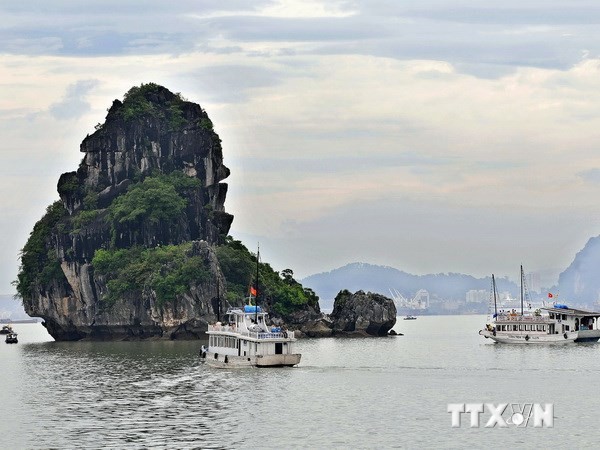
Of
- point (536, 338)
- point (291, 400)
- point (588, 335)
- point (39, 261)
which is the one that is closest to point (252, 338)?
point (291, 400)

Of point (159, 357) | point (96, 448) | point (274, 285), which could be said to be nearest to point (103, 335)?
point (274, 285)

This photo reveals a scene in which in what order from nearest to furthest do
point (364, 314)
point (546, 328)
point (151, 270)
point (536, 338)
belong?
point (536, 338) → point (546, 328) → point (151, 270) → point (364, 314)

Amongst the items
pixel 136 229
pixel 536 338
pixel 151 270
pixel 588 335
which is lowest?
pixel 536 338

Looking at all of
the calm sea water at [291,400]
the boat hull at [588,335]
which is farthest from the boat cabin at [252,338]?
the boat hull at [588,335]

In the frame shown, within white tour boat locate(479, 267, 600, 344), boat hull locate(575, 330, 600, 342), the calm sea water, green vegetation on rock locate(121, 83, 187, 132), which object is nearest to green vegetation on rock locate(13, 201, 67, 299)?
green vegetation on rock locate(121, 83, 187, 132)

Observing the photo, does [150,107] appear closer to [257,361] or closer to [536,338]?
[536,338]

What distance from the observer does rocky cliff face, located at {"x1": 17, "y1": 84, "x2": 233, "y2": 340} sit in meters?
169

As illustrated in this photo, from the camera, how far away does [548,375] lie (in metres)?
96.3

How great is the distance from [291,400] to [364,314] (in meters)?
108

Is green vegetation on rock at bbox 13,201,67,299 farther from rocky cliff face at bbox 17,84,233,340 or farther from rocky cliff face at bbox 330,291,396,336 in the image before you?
rocky cliff face at bbox 330,291,396,336

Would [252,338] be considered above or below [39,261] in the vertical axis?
below

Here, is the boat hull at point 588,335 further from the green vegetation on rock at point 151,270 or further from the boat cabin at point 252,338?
the boat cabin at point 252,338

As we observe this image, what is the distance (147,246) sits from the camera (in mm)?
182000

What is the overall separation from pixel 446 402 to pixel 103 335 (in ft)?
352
